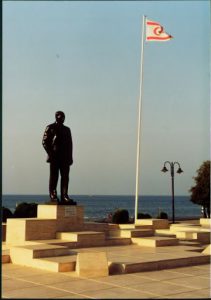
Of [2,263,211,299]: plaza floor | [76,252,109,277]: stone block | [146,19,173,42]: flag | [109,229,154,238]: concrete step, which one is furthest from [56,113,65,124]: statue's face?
[146,19,173,42]: flag

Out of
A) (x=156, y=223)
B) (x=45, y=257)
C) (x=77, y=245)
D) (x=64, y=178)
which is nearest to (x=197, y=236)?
(x=156, y=223)

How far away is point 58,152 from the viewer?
16531 mm

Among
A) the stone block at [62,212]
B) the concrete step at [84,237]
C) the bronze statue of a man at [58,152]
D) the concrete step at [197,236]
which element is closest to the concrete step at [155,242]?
the concrete step at [84,237]

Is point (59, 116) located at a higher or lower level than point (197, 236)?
higher

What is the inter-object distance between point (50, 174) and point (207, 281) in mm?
8143

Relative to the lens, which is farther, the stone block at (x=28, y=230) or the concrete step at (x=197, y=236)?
the concrete step at (x=197, y=236)

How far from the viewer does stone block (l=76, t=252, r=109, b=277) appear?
389 inches

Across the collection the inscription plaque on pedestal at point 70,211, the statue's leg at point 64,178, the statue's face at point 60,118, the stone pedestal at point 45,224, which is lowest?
the stone pedestal at point 45,224

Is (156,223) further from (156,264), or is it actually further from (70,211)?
(156,264)

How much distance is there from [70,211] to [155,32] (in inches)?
449

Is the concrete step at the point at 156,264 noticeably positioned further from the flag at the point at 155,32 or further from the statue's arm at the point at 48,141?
the flag at the point at 155,32

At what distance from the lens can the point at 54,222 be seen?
15469 millimetres

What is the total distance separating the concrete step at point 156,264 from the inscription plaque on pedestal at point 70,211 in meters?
5.10

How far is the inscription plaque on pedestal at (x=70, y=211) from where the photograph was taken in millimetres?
15945
